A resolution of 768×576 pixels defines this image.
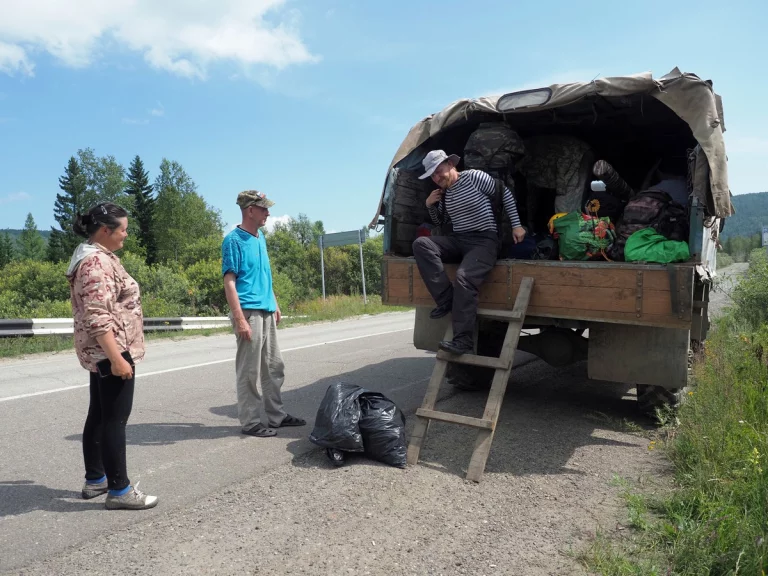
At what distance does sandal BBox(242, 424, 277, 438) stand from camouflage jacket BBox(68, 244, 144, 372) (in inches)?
66.0

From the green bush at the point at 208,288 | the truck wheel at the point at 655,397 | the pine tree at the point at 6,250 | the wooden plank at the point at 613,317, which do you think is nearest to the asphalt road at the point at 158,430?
the wooden plank at the point at 613,317

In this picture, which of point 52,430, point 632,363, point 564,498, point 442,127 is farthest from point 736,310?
point 52,430

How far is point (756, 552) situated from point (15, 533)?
3.79m

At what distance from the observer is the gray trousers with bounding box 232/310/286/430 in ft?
16.9

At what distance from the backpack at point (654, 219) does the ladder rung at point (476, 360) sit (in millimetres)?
1381

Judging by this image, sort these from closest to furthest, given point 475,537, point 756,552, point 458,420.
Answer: point 756,552 → point 475,537 → point 458,420

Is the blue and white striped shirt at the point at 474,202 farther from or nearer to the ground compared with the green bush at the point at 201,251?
nearer to the ground

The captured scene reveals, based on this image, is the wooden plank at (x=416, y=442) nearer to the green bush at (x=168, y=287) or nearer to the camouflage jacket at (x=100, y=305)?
the camouflage jacket at (x=100, y=305)

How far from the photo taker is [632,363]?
516 cm

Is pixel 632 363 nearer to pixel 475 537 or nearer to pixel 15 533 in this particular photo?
pixel 475 537

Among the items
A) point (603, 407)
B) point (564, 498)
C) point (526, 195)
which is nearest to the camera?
point (564, 498)

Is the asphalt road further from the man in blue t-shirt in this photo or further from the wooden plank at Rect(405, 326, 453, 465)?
the wooden plank at Rect(405, 326, 453, 465)

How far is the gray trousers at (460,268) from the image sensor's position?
5.03 metres

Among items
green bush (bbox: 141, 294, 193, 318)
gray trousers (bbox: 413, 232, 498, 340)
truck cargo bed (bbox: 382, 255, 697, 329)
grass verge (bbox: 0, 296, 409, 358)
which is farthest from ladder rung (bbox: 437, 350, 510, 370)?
green bush (bbox: 141, 294, 193, 318)
